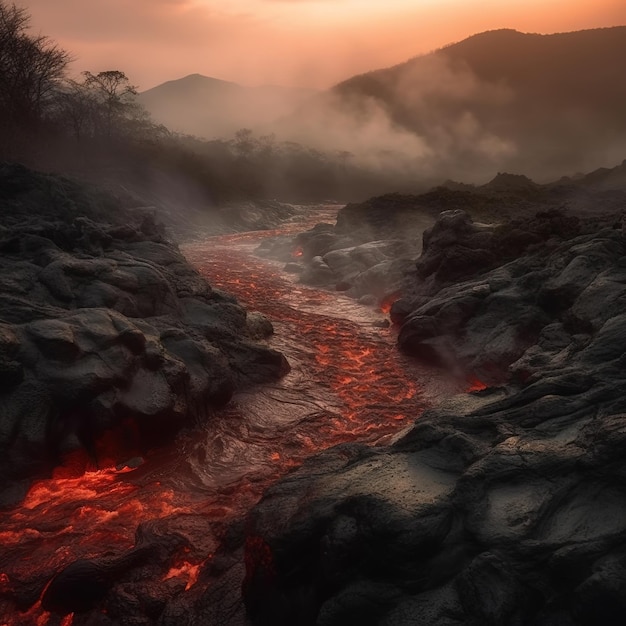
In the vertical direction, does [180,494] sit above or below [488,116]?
below

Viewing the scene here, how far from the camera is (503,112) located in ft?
420

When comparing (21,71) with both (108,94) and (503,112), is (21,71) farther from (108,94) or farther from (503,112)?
(503,112)

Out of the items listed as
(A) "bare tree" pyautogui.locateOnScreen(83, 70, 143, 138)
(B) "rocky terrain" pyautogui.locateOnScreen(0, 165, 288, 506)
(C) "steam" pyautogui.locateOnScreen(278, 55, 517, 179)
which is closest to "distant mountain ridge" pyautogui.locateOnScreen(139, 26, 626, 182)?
(C) "steam" pyautogui.locateOnScreen(278, 55, 517, 179)

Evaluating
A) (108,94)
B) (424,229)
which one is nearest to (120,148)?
(108,94)

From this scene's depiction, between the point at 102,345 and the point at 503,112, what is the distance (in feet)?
455

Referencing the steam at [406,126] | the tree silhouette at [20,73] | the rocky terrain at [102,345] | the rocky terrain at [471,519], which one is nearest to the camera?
the rocky terrain at [471,519]

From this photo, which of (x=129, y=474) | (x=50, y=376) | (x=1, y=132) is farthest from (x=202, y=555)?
(x=1, y=132)

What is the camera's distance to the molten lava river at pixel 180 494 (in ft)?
21.6

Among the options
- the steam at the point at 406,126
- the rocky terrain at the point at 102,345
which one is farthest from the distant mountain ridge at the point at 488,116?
the rocky terrain at the point at 102,345

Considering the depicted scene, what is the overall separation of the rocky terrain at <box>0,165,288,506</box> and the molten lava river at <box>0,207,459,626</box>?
1.62 feet

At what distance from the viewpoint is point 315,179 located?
274ft

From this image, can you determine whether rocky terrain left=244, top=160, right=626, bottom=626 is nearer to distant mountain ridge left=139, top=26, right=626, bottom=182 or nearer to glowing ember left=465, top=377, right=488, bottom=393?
glowing ember left=465, top=377, right=488, bottom=393

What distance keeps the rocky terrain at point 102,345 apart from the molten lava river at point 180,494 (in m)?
0.49

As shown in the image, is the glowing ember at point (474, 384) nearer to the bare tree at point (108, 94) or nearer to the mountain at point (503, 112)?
the bare tree at point (108, 94)
